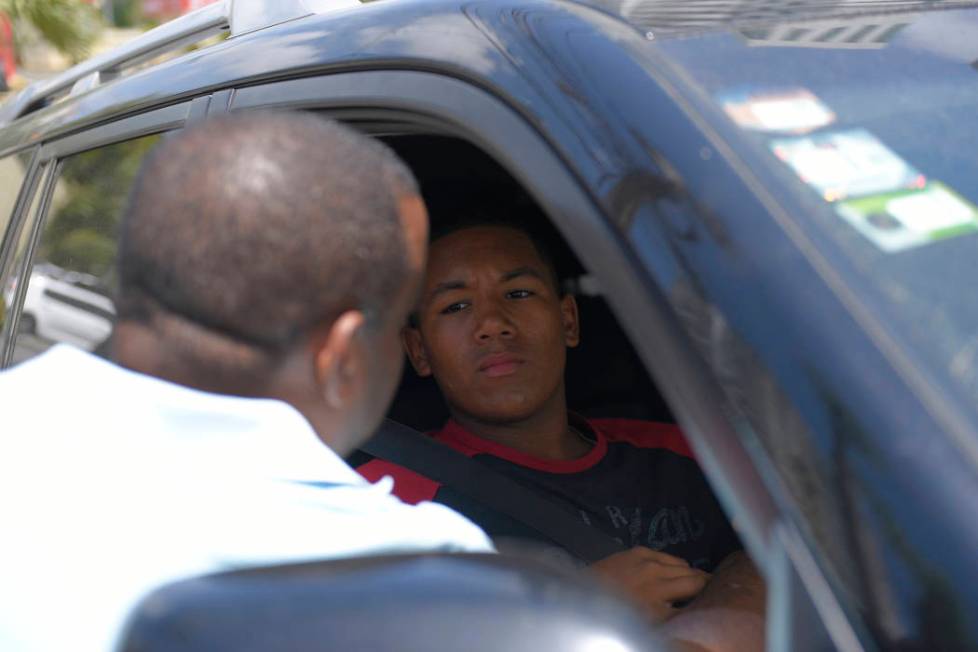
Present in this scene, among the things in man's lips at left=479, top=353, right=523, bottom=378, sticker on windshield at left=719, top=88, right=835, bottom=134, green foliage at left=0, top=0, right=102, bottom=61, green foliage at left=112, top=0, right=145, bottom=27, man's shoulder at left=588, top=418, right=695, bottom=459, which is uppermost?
green foliage at left=112, top=0, right=145, bottom=27

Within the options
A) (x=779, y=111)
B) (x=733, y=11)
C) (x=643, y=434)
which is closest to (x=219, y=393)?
(x=779, y=111)

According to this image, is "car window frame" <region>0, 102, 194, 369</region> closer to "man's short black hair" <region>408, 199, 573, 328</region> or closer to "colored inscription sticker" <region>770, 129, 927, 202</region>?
"man's short black hair" <region>408, 199, 573, 328</region>

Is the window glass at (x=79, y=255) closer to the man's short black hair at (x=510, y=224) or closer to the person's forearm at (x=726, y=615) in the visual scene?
the man's short black hair at (x=510, y=224)

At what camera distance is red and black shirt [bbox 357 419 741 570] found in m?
2.13

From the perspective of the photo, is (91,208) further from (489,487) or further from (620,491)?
(620,491)

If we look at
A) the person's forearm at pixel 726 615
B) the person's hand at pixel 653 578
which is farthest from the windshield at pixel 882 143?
the person's hand at pixel 653 578

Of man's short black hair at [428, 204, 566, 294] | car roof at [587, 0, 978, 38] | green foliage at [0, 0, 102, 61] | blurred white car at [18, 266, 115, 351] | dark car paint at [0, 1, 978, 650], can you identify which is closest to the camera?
dark car paint at [0, 1, 978, 650]

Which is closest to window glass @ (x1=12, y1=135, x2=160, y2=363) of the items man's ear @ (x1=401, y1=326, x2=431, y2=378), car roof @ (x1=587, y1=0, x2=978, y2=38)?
man's ear @ (x1=401, y1=326, x2=431, y2=378)

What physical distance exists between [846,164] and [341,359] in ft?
1.79

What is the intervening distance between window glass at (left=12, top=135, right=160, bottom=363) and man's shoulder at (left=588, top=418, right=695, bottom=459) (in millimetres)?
1026

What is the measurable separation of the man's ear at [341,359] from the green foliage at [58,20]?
13992 millimetres

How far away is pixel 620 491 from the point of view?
2.33 m

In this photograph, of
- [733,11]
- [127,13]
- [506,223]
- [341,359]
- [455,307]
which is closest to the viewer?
[341,359]

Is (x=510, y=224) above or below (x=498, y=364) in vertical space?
above
